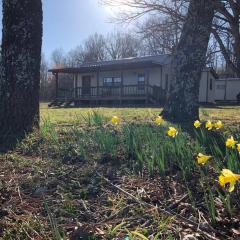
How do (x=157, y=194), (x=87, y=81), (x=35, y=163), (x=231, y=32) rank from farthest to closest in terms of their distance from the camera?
(x=87, y=81), (x=231, y=32), (x=35, y=163), (x=157, y=194)

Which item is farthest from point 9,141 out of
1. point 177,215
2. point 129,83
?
point 129,83

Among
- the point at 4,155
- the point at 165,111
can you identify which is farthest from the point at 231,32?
the point at 4,155

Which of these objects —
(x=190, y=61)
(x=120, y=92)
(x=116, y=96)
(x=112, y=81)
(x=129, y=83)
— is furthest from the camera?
(x=112, y=81)

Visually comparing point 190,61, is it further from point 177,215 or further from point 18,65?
point 177,215

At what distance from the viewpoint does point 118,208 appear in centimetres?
296

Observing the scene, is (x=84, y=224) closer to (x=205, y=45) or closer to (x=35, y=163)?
(x=35, y=163)

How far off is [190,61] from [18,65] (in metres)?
4.37

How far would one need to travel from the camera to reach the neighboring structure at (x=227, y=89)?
45.4m

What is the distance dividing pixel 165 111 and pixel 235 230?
666cm

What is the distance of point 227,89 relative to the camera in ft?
150

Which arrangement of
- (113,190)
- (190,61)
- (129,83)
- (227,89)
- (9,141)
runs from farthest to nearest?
1. (227,89)
2. (129,83)
3. (190,61)
4. (9,141)
5. (113,190)

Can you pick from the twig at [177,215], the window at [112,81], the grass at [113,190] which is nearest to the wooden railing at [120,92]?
the window at [112,81]

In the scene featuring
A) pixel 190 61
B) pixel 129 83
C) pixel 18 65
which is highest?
pixel 129 83

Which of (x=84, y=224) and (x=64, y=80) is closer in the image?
(x=84, y=224)
